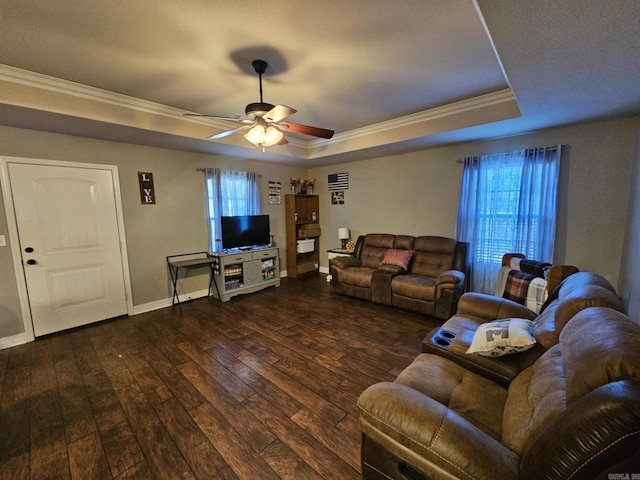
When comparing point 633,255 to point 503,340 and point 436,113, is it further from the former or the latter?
point 436,113

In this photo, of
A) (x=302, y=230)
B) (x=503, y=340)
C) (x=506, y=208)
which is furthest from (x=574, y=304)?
(x=302, y=230)

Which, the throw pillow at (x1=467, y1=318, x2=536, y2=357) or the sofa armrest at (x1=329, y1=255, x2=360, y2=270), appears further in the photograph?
the sofa armrest at (x1=329, y1=255, x2=360, y2=270)

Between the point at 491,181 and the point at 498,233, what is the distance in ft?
2.41

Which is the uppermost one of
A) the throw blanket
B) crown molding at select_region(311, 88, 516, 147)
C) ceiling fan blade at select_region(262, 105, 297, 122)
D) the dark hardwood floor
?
crown molding at select_region(311, 88, 516, 147)

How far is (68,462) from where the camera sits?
1551mm

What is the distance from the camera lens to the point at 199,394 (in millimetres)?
2090

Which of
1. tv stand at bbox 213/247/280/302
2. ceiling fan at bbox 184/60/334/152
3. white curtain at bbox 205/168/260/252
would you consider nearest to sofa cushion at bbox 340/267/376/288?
tv stand at bbox 213/247/280/302

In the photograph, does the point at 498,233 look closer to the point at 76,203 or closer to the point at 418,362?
the point at 418,362

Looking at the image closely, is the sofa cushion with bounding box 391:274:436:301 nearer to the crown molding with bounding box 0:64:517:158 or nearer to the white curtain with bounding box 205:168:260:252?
the crown molding with bounding box 0:64:517:158

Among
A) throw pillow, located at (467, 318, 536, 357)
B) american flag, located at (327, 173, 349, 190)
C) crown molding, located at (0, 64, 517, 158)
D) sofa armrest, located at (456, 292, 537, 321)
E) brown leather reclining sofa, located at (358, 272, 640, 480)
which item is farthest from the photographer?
american flag, located at (327, 173, 349, 190)

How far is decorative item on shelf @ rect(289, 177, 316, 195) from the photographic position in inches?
224

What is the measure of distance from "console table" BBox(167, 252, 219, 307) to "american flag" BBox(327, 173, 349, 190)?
9.43ft

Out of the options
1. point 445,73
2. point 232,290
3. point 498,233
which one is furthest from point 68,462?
point 498,233

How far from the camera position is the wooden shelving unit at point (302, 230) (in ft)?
18.1
